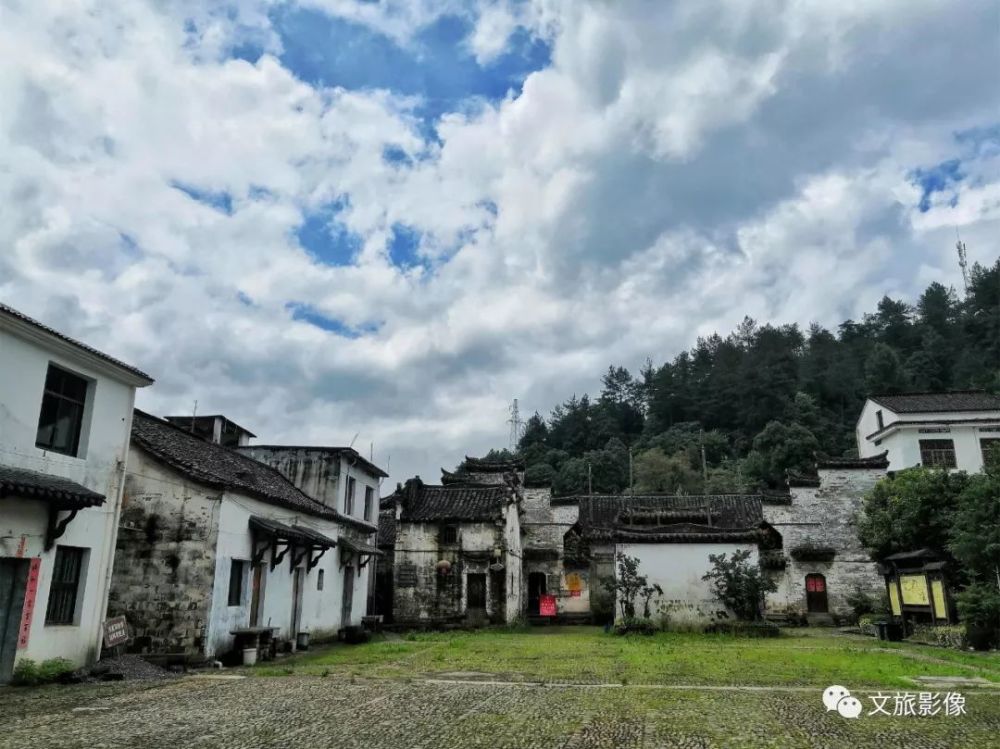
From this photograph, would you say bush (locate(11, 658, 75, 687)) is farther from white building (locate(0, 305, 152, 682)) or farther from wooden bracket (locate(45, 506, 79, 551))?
wooden bracket (locate(45, 506, 79, 551))

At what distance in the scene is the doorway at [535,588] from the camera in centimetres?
3462

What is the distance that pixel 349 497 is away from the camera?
2427cm

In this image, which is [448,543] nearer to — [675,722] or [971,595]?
[971,595]

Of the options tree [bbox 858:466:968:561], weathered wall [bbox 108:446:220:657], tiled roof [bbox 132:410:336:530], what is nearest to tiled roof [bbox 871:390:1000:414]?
tree [bbox 858:466:968:561]

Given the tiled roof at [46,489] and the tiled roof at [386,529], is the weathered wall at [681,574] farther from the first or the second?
the tiled roof at [46,489]

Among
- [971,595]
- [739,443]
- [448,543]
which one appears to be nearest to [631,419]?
[739,443]

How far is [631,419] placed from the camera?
80875 millimetres

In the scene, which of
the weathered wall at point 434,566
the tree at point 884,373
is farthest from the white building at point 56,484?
the tree at point 884,373

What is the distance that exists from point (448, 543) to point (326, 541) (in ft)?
37.2

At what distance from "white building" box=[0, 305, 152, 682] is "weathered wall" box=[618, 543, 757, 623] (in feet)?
55.7

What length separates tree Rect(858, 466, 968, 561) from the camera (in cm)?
2203

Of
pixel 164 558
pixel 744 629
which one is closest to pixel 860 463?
pixel 744 629

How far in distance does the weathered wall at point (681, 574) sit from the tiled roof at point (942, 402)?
16.7m

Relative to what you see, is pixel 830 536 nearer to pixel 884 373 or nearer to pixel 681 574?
pixel 681 574
